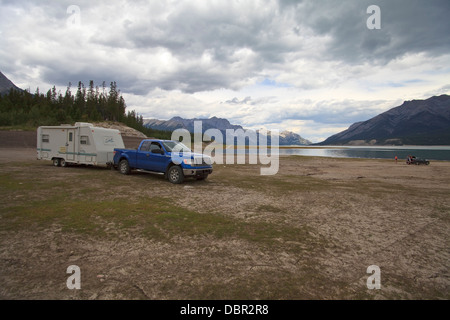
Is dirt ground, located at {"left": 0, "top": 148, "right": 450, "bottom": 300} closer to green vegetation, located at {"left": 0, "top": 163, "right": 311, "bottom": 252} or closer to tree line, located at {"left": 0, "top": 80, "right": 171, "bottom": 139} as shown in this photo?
green vegetation, located at {"left": 0, "top": 163, "right": 311, "bottom": 252}

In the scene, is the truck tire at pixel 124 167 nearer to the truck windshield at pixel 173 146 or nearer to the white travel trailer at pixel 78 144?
the white travel trailer at pixel 78 144

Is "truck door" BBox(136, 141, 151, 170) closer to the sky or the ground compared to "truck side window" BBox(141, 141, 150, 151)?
closer to the ground

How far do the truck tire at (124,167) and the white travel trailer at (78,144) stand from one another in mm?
1685

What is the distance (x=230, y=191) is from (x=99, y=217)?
5742 millimetres

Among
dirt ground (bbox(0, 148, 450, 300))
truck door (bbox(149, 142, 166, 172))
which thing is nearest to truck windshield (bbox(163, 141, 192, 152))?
truck door (bbox(149, 142, 166, 172))

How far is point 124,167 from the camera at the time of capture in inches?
572

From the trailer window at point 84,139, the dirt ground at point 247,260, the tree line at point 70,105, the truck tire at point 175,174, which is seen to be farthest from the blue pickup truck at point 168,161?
→ the tree line at point 70,105

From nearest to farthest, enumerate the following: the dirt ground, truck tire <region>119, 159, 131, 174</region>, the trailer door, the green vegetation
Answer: the dirt ground
the green vegetation
truck tire <region>119, 159, 131, 174</region>
the trailer door

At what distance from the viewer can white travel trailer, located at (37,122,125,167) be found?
50.4 ft

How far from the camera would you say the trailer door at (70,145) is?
16.0 m

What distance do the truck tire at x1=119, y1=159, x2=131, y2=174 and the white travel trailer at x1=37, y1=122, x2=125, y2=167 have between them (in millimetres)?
1685

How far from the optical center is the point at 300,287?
352 cm

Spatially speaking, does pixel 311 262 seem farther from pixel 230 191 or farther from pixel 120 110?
pixel 120 110
